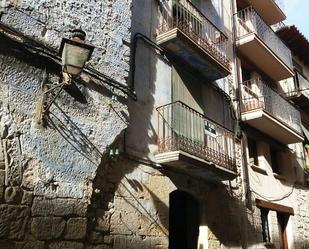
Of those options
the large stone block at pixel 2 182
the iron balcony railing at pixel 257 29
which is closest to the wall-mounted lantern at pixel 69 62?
the large stone block at pixel 2 182

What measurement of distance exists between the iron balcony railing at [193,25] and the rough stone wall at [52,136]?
295cm

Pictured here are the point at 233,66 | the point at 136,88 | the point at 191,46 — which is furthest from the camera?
the point at 233,66

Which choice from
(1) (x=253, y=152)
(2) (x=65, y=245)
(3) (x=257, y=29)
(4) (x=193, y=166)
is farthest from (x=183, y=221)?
(3) (x=257, y=29)

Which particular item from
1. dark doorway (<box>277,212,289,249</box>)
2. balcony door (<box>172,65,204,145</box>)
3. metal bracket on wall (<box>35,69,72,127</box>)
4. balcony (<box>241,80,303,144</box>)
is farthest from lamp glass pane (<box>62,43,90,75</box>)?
dark doorway (<box>277,212,289,249</box>)

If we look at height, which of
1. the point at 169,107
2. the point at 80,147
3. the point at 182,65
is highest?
the point at 182,65

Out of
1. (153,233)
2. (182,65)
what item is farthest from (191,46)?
(153,233)

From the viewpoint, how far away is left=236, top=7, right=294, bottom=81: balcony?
11.7m

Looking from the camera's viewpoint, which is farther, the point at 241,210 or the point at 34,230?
the point at 241,210

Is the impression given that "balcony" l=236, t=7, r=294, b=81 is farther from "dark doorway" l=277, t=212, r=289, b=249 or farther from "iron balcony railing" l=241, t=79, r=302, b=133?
"dark doorway" l=277, t=212, r=289, b=249

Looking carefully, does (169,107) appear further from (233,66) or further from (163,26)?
(233,66)

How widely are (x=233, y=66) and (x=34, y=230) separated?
8239 mm

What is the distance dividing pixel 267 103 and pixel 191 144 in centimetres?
440

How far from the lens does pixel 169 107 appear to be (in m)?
7.90

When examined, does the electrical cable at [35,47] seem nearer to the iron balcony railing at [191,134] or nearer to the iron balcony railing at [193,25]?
the iron balcony railing at [191,134]
